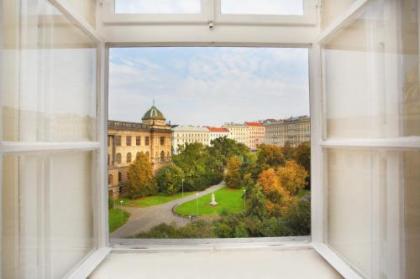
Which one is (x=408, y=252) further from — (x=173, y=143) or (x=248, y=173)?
(x=173, y=143)

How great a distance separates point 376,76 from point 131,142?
1.49 m

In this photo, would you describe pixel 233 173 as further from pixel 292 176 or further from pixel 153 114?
pixel 153 114

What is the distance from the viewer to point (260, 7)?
2.03 meters

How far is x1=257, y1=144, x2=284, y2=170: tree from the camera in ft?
6.85

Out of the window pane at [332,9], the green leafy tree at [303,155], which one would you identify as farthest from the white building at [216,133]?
the window pane at [332,9]

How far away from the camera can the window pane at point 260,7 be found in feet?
6.64

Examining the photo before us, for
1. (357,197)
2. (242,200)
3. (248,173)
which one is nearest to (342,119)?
(357,197)

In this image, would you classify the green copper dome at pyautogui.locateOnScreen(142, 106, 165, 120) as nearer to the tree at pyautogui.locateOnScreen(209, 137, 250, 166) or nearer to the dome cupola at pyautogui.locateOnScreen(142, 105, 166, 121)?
the dome cupola at pyautogui.locateOnScreen(142, 105, 166, 121)

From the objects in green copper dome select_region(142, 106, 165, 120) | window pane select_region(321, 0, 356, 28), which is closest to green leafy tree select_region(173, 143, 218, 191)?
green copper dome select_region(142, 106, 165, 120)

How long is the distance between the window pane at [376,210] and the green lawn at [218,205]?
0.61m

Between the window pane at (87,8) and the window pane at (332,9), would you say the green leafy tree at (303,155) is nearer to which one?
the window pane at (332,9)

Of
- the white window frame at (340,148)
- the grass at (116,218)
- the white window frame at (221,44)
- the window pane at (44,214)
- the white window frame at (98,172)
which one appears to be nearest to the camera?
the window pane at (44,214)

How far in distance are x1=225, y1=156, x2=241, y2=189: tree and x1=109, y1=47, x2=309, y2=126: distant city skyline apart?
0.91 feet

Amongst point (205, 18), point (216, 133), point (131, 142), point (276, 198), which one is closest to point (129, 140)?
point (131, 142)
